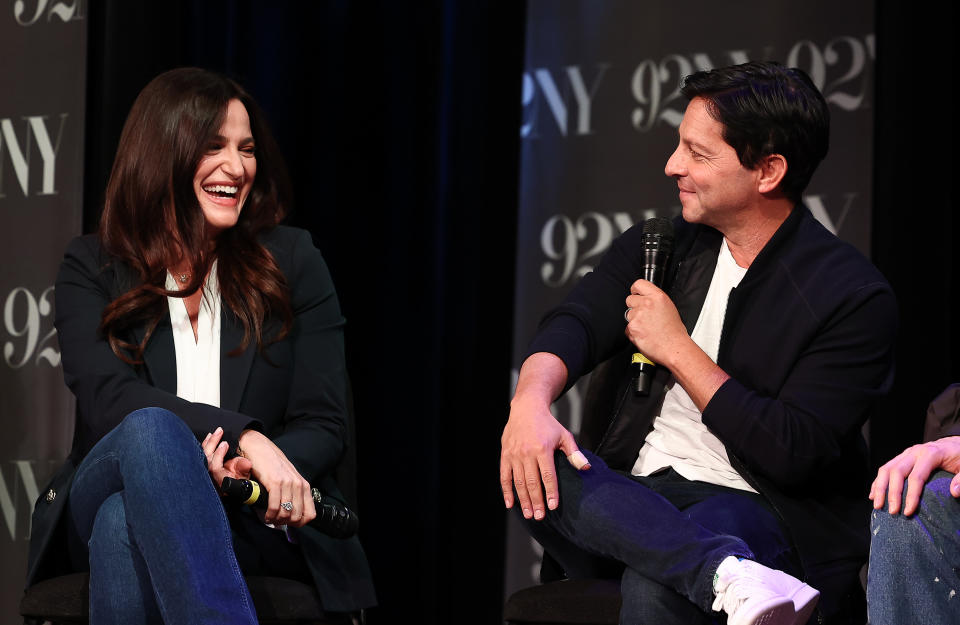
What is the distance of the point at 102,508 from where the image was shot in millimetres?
1891

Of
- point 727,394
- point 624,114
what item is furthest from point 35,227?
point 727,394

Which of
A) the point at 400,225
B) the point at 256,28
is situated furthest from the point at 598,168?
the point at 256,28

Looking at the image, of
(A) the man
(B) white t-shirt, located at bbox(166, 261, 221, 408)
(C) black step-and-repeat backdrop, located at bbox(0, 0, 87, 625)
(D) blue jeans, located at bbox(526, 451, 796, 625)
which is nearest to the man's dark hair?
(A) the man

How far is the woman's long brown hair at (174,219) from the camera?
7.50ft

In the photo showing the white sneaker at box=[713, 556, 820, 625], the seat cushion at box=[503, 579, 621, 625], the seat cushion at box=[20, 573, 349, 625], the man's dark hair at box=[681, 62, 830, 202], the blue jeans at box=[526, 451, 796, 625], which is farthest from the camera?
the man's dark hair at box=[681, 62, 830, 202]

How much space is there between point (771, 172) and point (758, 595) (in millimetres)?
933

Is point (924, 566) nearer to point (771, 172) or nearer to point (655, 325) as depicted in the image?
point (655, 325)

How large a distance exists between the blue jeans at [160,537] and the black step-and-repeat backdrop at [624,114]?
170 cm

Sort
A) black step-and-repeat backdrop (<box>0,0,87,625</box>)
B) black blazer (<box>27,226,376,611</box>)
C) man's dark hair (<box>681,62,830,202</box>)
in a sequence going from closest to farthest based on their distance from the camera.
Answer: black blazer (<box>27,226,376,611</box>), man's dark hair (<box>681,62,830,202</box>), black step-and-repeat backdrop (<box>0,0,87,625</box>)

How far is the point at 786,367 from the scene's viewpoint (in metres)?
2.03

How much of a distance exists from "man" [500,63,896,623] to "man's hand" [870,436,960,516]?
18 centimetres

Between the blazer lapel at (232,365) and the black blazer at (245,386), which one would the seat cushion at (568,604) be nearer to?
the black blazer at (245,386)

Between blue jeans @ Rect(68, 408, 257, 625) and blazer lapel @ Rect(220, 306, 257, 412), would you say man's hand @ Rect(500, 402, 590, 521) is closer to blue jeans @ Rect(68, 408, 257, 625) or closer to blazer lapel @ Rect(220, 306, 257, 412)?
blue jeans @ Rect(68, 408, 257, 625)

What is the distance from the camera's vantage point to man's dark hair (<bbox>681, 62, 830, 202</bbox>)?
219cm
